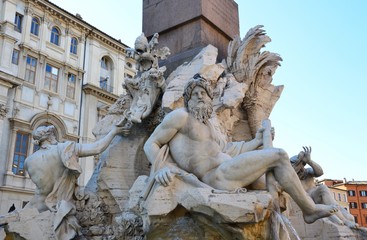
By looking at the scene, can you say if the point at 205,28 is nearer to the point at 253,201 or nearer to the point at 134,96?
the point at 134,96

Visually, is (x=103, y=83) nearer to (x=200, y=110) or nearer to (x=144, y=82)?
(x=144, y=82)

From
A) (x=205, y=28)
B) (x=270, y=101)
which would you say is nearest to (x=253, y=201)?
(x=270, y=101)

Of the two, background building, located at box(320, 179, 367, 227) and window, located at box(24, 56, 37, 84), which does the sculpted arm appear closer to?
window, located at box(24, 56, 37, 84)

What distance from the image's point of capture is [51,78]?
22078mm

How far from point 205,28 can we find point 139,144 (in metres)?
2.46

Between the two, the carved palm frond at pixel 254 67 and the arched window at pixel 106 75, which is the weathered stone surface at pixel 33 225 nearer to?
the carved palm frond at pixel 254 67

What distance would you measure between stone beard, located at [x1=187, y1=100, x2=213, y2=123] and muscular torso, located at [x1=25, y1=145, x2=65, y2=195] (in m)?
2.41

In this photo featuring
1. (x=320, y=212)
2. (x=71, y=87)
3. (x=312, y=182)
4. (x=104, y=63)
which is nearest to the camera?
(x=320, y=212)

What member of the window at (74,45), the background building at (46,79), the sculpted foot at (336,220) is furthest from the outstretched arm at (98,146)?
the window at (74,45)

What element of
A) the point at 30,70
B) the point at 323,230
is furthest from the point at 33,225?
the point at 30,70

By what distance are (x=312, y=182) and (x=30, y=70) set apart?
18977 millimetres

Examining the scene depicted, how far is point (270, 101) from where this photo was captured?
21.9ft

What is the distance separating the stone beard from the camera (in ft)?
12.9

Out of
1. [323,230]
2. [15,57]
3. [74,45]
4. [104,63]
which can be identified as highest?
[74,45]
